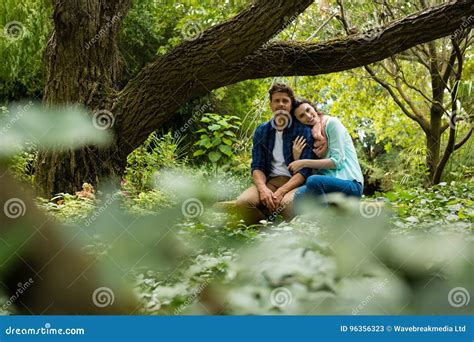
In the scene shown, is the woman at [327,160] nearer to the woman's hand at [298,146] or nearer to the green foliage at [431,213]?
the woman's hand at [298,146]

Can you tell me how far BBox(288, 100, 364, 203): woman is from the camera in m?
4.68

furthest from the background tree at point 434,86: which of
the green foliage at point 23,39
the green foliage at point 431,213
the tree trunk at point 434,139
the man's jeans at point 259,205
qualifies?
the green foliage at point 23,39

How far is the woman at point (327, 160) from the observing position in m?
Answer: 4.68

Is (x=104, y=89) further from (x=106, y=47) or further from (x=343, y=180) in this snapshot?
(x=343, y=180)

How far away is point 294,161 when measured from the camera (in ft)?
16.1

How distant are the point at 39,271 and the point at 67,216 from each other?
5.23 ft

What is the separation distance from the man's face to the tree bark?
0.71 m

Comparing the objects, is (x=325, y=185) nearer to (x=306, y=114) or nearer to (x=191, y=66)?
(x=306, y=114)

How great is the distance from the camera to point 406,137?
1212 cm

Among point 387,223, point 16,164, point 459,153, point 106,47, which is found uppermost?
point 459,153

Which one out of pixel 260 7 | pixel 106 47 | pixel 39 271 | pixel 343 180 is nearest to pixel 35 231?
pixel 39 271

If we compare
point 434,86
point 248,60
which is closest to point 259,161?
point 248,60

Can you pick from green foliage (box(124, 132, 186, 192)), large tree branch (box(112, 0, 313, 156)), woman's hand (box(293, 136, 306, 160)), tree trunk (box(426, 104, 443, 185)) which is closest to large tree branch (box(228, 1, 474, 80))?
large tree branch (box(112, 0, 313, 156))

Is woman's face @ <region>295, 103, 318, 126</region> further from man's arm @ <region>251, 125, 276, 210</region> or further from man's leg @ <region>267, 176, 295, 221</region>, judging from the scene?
man's leg @ <region>267, 176, 295, 221</region>
